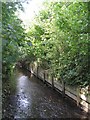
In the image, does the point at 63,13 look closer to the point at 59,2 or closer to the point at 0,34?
the point at 59,2

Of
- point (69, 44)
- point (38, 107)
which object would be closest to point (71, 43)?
point (69, 44)

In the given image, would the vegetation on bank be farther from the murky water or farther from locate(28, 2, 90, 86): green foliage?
the murky water

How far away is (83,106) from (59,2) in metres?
4.49

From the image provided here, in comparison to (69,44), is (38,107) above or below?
below

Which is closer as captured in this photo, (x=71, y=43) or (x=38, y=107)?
(x=71, y=43)

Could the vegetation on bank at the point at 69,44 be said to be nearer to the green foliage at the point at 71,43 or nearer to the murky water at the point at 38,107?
the green foliage at the point at 71,43

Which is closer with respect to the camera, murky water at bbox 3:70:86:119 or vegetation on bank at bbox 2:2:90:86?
vegetation on bank at bbox 2:2:90:86

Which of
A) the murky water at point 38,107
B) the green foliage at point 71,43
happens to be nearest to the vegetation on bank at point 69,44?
the green foliage at point 71,43

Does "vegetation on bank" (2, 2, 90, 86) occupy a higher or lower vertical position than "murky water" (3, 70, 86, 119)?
higher

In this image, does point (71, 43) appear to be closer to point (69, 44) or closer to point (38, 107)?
point (69, 44)

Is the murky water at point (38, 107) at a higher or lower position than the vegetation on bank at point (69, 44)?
lower

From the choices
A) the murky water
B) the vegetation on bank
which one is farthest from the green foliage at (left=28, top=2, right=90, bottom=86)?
the murky water

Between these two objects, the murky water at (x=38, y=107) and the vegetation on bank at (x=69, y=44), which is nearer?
the vegetation on bank at (x=69, y=44)

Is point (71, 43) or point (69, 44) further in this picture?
point (69, 44)
